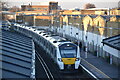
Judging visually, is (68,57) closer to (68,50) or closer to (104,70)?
(68,50)

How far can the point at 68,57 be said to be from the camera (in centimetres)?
1889

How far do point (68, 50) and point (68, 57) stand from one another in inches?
28.7

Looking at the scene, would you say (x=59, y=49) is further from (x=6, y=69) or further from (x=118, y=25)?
(x=6, y=69)

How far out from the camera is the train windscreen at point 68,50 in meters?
19.1

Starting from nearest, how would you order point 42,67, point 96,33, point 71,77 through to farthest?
1. point 71,77
2. point 42,67
3. point 96,33

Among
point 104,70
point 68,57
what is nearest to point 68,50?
point 68,57

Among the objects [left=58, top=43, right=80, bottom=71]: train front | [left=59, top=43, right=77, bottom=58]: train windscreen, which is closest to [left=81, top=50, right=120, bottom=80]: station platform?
[left=58, top=43, right=80, bottom=71]: train front

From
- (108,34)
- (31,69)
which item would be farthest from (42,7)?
(31,69)

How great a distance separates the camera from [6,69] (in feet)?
27.5

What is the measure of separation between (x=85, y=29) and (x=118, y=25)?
12.7 metres

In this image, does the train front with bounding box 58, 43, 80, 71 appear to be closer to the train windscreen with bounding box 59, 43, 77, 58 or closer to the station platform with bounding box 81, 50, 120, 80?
the train windscreen with bounding box 59, 43, 77, 58

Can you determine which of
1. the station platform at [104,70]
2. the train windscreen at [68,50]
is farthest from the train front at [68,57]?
the station platform at [104,70]

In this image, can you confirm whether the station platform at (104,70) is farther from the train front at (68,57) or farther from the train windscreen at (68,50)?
the train windscreen at (68,50)

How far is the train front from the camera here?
1889 centimetres
